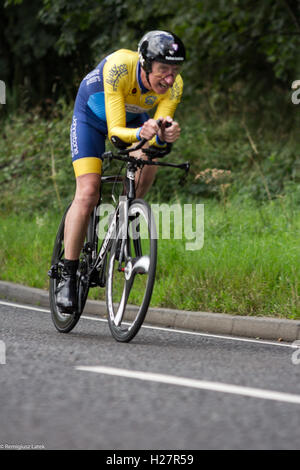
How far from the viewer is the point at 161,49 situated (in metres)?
6.04

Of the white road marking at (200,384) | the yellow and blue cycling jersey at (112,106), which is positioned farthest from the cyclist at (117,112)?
the white road marking at (200,384)

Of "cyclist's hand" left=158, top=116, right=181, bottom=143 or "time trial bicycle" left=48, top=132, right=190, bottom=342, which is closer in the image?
"cyclist's hand" left=158, top=116, right=181, bottom=143

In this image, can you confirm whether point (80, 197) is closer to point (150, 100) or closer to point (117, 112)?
point (117, 112)

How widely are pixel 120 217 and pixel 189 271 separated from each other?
2.29m

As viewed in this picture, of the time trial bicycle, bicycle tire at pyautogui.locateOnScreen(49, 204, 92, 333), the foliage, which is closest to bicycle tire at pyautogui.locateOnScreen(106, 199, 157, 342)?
the time trial bicycle

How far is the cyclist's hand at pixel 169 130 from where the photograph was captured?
19.0 ft

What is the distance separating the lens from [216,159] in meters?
15.2

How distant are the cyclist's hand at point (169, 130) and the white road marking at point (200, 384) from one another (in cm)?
162

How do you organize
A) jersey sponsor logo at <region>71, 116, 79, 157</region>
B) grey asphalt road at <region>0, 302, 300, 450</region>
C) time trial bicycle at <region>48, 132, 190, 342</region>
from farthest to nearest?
jersey sponsor logo at <region>71, 116, 79, 157</region>, time trial bicycle at <region>48, 132, 190, 342</region>, grey asphalt road at <region>0, 302, 300, 450</region>

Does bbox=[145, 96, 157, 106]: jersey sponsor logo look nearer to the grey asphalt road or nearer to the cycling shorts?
the cycling shorts

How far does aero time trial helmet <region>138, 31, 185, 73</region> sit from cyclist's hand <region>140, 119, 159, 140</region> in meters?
0.52

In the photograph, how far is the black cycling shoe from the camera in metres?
6.58

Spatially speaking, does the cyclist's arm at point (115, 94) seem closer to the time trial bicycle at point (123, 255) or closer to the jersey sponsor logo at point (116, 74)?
the jersey sponsor logo at point (116, 74)
